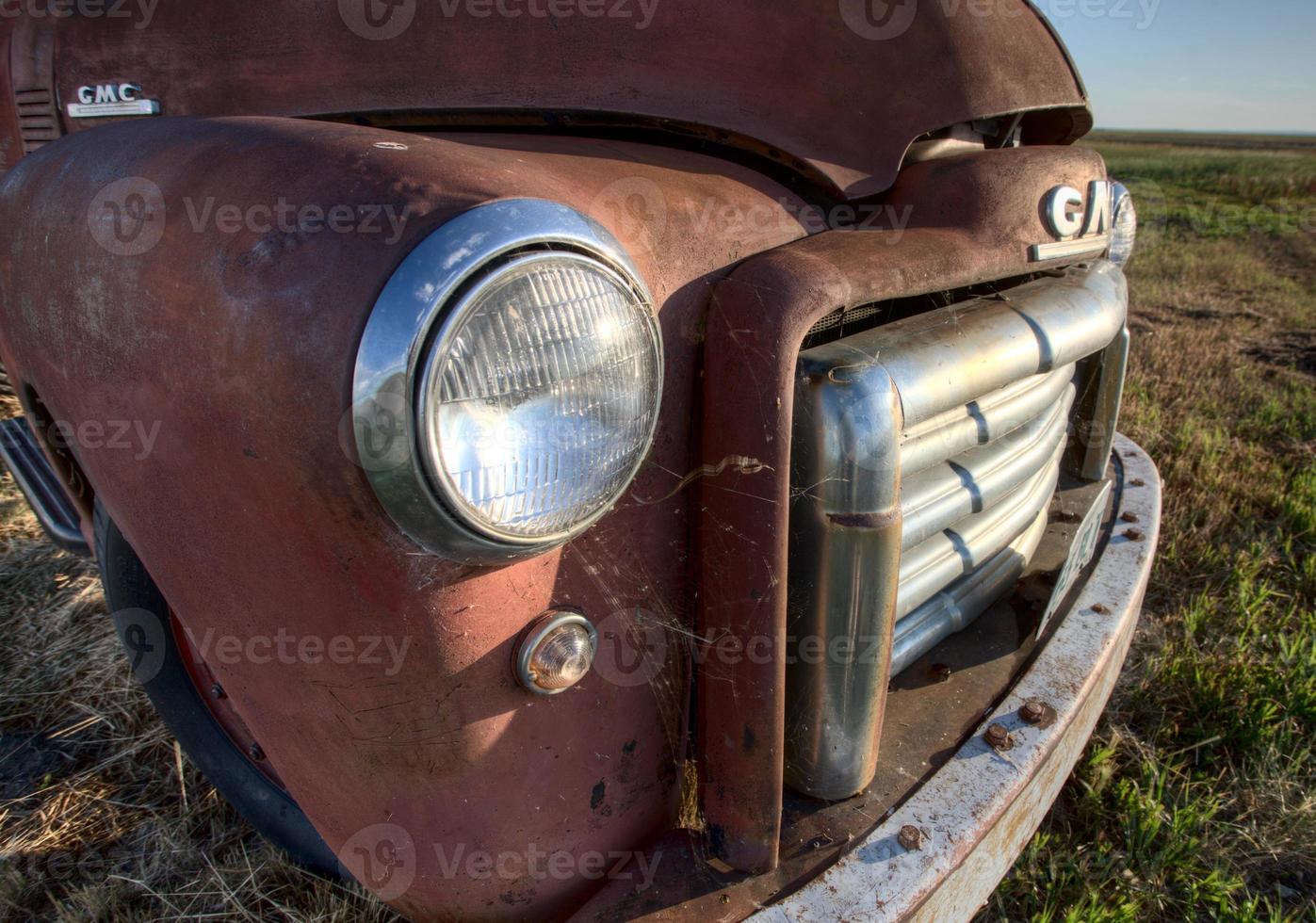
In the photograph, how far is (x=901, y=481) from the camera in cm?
121

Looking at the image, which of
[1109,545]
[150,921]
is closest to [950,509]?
[1109,545]

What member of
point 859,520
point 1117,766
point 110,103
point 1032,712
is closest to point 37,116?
point 110,103

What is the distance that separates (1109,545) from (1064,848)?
2.13ft

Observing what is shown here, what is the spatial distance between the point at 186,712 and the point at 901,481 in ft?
5.18

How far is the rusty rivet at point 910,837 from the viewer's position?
1.15 m

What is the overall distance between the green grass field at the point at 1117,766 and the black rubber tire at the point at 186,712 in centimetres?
7

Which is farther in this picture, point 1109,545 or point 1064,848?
point 1109,545

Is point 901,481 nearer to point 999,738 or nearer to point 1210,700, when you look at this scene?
point 999,738

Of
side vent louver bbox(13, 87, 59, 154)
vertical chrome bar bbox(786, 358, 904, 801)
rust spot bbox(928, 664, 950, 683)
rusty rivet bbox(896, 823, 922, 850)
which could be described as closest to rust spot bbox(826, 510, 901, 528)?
vertical chrome bar bbox(786, 358, 904, 801)

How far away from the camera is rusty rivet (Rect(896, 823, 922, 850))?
3.77 feet

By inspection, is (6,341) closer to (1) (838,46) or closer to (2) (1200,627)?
(1) (838,46)

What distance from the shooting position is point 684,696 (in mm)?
1215

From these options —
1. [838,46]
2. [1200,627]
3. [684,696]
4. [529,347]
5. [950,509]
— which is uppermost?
[838,46]

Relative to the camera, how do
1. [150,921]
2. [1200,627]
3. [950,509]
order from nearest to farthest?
[950,509], [150,921], [1200,627]
